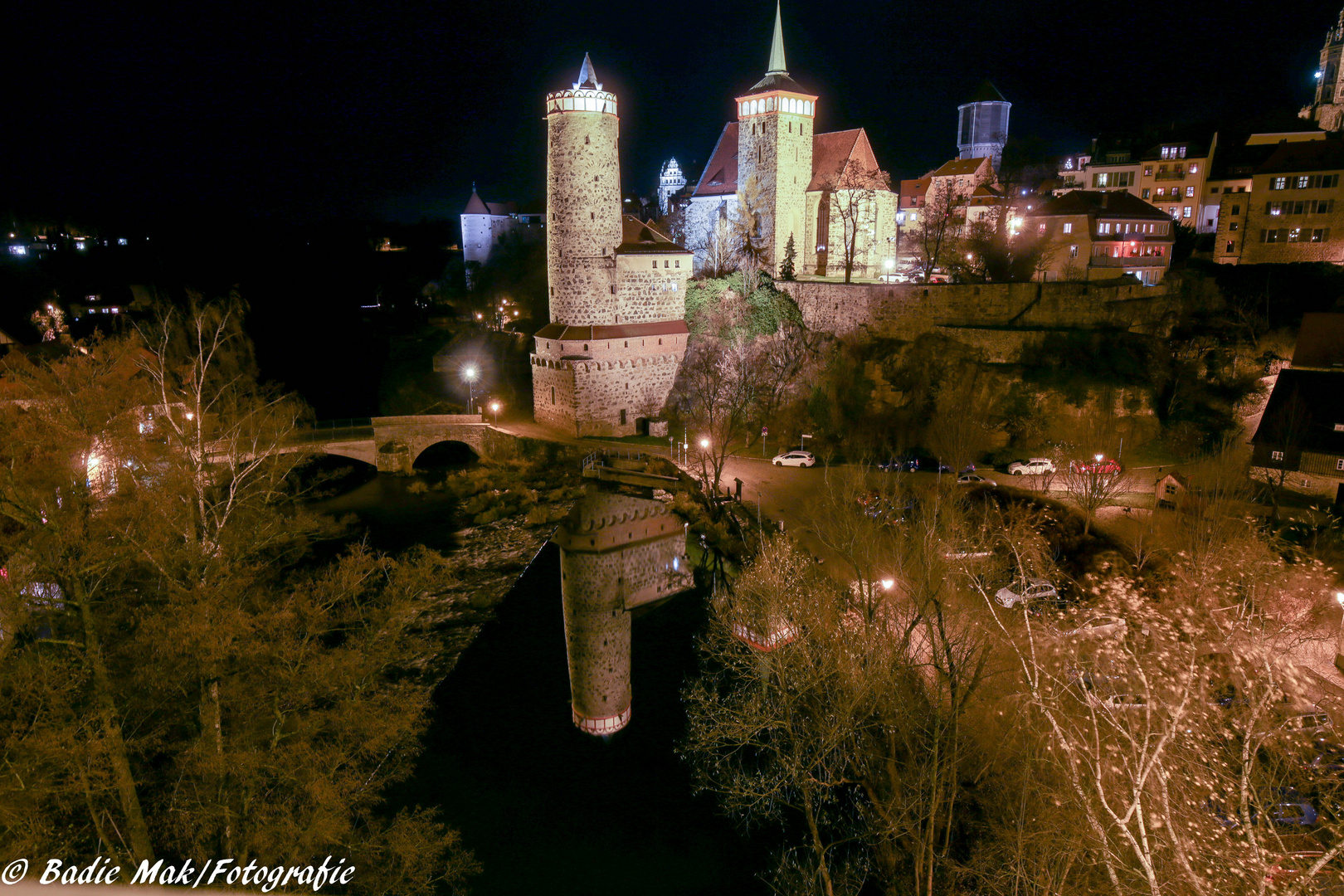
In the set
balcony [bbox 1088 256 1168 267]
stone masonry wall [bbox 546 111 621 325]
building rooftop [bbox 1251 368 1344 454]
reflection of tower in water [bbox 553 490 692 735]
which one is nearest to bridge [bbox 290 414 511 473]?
stone masonry wall [bbox 546 111 621 325]

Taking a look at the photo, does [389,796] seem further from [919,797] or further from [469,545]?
[469,545]

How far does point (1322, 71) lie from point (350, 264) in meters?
68.4

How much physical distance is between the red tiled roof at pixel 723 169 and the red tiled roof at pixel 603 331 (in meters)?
10.2

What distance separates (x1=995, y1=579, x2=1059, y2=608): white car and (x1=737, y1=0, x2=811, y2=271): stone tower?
70.8 feet

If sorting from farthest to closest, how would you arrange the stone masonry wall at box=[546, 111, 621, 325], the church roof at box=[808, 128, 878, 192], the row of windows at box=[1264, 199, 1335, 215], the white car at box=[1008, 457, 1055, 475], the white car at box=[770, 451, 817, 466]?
1. the church roof at box=[808, 128, 878, 192]
2. the row of windows at box=[1264, 199, 1335, 215]
3. the stone masonry wall at box=[546, 111, 621, 325]
4. the white car at box=[770, 451, 817, 466]
5. the white car at box=[1008, 457, 1055, 475]

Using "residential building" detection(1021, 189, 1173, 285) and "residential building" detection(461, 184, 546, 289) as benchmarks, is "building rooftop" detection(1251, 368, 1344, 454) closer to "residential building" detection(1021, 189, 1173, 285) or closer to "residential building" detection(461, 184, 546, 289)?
"residential building" detection(1021, 189, 1173, 285)

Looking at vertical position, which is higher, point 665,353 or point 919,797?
point 665,353

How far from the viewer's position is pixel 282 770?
8.35 metres

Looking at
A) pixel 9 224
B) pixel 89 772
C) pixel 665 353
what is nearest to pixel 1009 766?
pixel 89 772

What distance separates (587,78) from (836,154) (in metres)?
13.1

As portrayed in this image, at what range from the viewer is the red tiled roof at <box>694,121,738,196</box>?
1406 inches

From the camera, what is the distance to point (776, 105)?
31984 mm

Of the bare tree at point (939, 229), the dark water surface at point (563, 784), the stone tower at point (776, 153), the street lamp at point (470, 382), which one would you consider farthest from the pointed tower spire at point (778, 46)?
the dark water surface at point (563, 784)

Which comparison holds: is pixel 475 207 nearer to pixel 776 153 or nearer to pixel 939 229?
pixel 776 153
